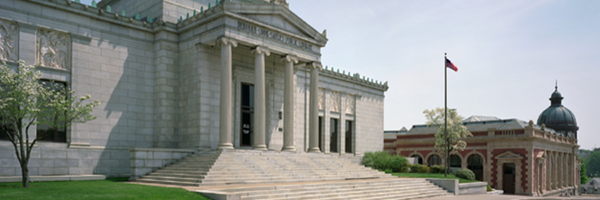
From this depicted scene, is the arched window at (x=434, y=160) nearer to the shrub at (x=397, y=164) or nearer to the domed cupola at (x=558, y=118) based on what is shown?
the shrub at (x=397, y=164)

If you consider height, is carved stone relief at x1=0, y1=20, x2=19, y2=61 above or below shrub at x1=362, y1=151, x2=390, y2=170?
above

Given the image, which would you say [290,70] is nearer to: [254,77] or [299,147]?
[254,77]

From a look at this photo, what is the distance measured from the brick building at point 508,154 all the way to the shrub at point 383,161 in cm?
2211

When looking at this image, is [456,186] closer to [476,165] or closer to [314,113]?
[314,113]

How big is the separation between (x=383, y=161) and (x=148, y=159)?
25005 mm

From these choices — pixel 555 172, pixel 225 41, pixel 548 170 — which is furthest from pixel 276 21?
pixel 555 172

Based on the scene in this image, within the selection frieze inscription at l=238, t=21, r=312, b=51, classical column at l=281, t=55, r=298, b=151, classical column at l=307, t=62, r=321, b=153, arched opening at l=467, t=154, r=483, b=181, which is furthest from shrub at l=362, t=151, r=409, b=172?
arched opening at l=467, t=154, r=483, b=181

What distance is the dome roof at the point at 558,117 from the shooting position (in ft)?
305

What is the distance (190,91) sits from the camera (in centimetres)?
3105

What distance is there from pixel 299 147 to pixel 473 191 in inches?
551

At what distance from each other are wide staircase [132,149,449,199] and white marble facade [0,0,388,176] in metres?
1.80

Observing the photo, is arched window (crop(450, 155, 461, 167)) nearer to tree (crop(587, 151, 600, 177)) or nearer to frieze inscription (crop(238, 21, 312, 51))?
frieze inscription (crop(238, 21, 312, 51))

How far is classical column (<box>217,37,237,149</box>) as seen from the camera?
29172mm

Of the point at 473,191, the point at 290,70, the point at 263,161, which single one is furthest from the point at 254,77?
the point at 473,191
